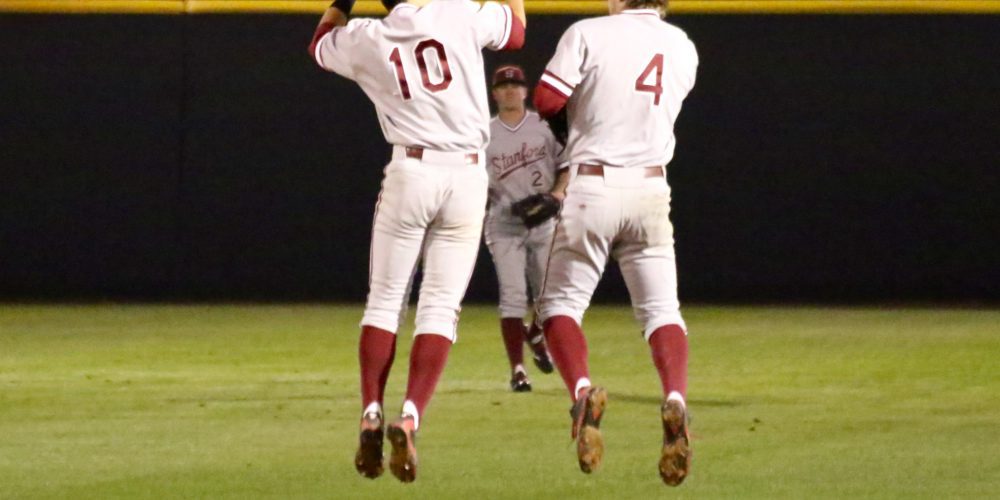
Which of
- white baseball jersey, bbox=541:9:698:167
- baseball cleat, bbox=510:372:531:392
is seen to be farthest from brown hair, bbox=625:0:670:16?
baseball cleat, bbox=510:372:531:392

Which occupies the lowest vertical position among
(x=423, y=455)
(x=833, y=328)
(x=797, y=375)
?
(x=833, y=328)

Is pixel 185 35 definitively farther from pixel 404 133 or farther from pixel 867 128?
pixel 404 133

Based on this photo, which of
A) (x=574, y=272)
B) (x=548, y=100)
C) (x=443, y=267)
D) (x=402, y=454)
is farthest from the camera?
(x=574, y=272)

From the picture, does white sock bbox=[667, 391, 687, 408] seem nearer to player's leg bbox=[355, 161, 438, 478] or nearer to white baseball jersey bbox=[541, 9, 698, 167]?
white baseball jersey bbox=[541, 9, 698, 167]

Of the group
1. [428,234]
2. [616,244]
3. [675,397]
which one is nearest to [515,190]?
[616,244]

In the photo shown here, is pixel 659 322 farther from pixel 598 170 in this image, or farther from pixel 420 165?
pixel 420 165

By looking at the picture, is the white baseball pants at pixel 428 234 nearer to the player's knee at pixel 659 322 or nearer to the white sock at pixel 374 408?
Result: the white sock at pixel 374 408

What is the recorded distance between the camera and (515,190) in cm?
1152

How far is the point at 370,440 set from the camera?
22.1 ft

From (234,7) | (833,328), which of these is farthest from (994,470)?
(234,7)

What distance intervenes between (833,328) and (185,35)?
25.2 ft

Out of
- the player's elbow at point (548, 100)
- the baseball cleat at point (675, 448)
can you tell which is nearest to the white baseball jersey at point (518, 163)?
the player's elbow at point (548, 100)

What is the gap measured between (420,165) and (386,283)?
0.49m

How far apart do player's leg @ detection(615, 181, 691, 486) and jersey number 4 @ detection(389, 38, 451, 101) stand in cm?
91
